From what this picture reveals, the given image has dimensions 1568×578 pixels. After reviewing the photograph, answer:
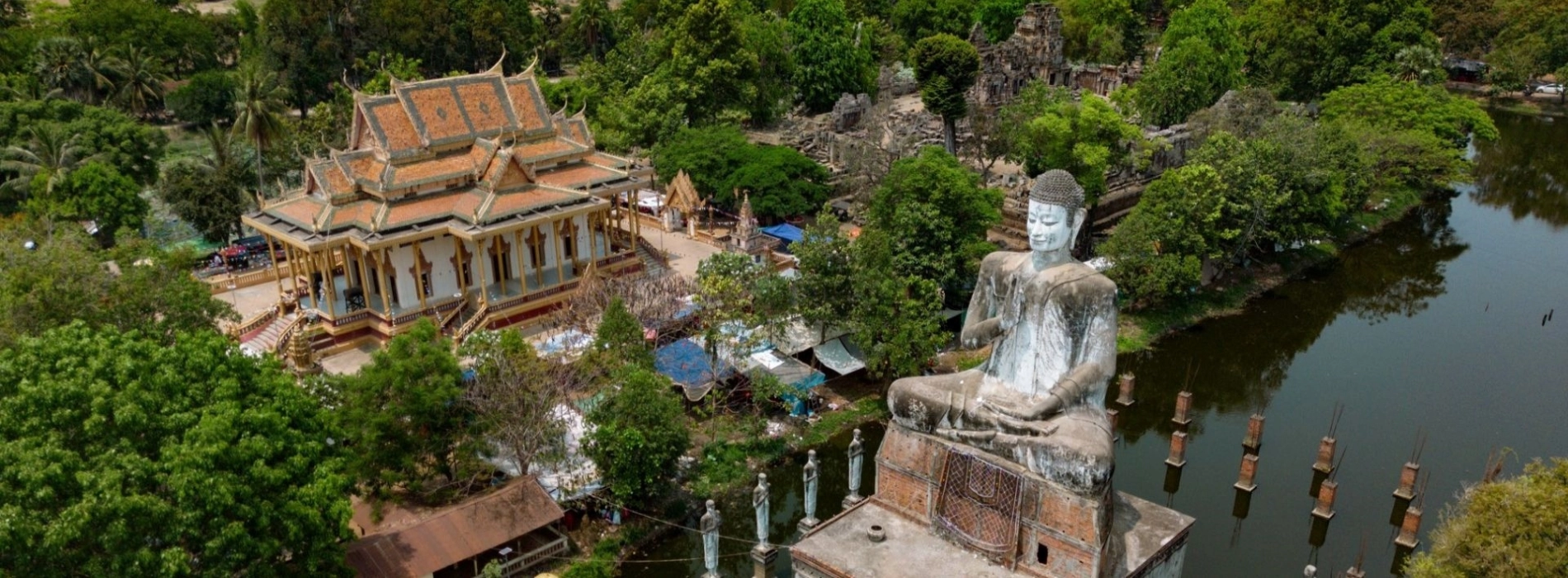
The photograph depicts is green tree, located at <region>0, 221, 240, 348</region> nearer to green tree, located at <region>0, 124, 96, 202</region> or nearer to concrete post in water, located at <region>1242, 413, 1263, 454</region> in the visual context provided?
green tree, located at <region>0, 124, 96, 202</region>

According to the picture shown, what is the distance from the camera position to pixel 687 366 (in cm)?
2773

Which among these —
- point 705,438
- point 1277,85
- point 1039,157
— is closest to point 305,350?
point 705,438

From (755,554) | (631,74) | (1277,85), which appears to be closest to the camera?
(755,554)

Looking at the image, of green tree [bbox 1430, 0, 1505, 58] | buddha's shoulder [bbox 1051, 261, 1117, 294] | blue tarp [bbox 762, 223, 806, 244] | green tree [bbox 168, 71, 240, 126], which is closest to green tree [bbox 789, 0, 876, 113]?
blue tarp [bbox 762, 223, 806, 244]

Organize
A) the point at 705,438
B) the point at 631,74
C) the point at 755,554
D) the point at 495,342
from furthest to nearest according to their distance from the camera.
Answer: the point at 631,74 < the point at 705,438 < the point at 495,342 < the point at 755,554

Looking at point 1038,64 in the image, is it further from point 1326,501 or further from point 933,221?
point 1326,501

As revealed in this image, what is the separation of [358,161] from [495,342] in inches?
474

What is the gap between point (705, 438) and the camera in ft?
87.8

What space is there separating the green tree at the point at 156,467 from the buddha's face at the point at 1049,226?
11.2 metres

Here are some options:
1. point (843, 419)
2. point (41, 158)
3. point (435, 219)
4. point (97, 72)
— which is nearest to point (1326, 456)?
point (843, 419)

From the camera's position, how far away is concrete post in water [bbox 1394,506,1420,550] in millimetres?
22547

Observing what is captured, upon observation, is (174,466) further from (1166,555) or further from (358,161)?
(358,161)

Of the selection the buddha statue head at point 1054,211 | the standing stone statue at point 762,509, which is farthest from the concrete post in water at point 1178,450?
A: the buddha statue head at point 1054,211

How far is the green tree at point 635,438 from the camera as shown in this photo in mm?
21859
